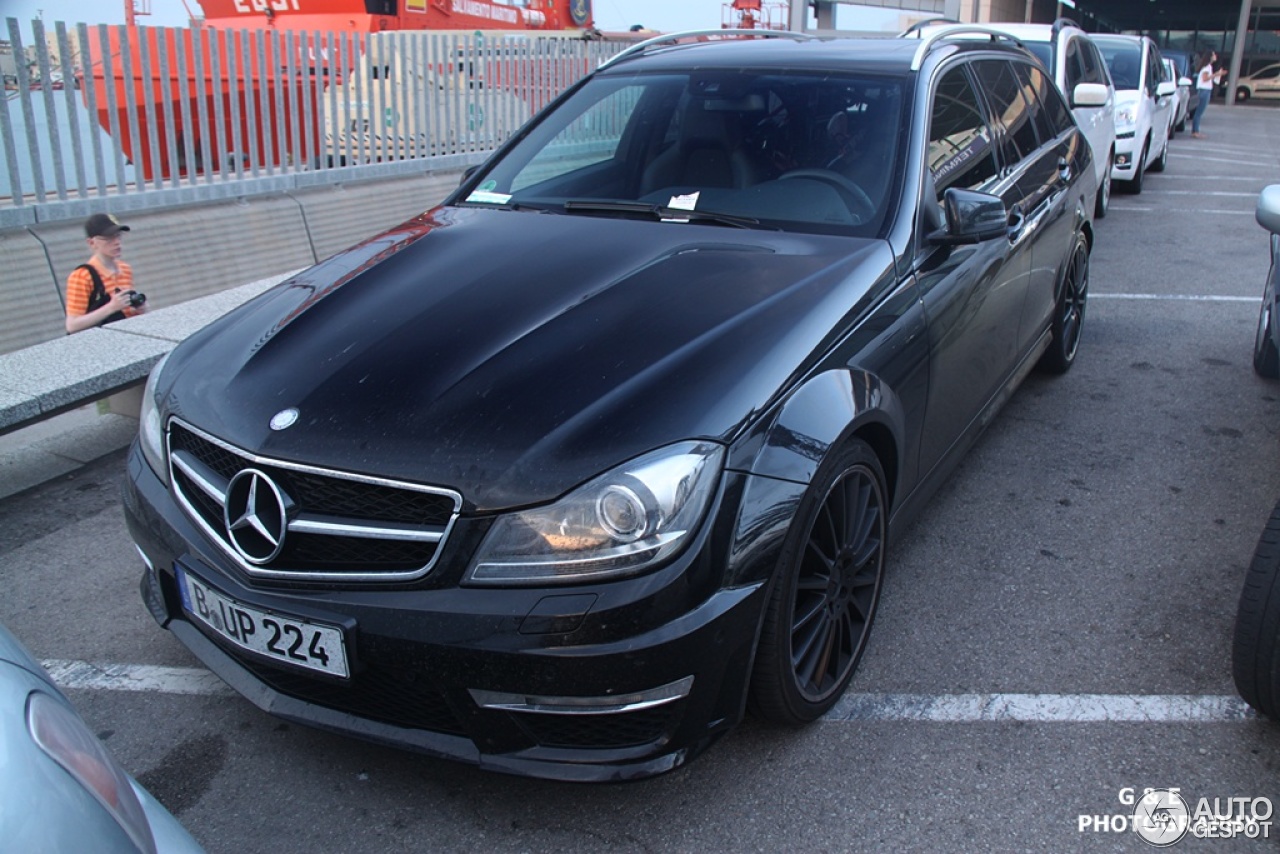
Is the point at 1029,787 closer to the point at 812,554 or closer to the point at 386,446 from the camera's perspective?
the point at 812,554

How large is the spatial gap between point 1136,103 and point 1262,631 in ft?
33.3

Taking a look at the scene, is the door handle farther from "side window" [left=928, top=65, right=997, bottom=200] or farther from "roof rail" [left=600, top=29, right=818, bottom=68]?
→ "roof rail" [left=600, top=29, right=818, bottom=68]

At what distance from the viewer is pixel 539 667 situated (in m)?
2.15

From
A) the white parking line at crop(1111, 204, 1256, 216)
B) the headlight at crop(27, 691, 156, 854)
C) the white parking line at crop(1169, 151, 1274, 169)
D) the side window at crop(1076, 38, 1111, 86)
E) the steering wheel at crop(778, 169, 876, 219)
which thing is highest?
the side window at crop(1076, 38, 1111, 86)

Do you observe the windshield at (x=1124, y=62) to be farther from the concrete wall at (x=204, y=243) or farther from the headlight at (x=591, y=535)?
the headlight at (x=591, y=535)

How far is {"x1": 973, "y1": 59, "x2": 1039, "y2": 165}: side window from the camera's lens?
14.0 feet

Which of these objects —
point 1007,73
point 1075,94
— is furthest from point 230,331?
point 1075,94

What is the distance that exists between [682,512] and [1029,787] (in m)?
1.14

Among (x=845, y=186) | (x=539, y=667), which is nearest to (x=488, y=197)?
(x=845, y=186)

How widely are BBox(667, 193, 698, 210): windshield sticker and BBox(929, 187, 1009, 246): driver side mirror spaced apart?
29.5 inches

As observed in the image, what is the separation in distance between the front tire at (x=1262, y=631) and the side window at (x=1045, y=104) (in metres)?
2.80

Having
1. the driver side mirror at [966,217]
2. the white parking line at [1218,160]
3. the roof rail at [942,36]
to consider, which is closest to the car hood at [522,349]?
the driver side mirror at [966,217]

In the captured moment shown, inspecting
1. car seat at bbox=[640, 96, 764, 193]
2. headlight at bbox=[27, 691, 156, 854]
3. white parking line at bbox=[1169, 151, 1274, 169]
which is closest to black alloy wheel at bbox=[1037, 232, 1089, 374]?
car seat at bbox=[640, 96, 764, 193]

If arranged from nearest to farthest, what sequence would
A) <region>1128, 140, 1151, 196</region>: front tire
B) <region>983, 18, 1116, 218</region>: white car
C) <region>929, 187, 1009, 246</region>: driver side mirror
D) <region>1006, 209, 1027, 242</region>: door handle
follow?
<region>929, 187, 1009, 246</region>: driver side mirror < <region>1006, 209, 1027, 242</region>: door handle < <region>983, 18, 1116, 218</region>: white car < <region>1128, 140, 1151, 196</region>: front tire
